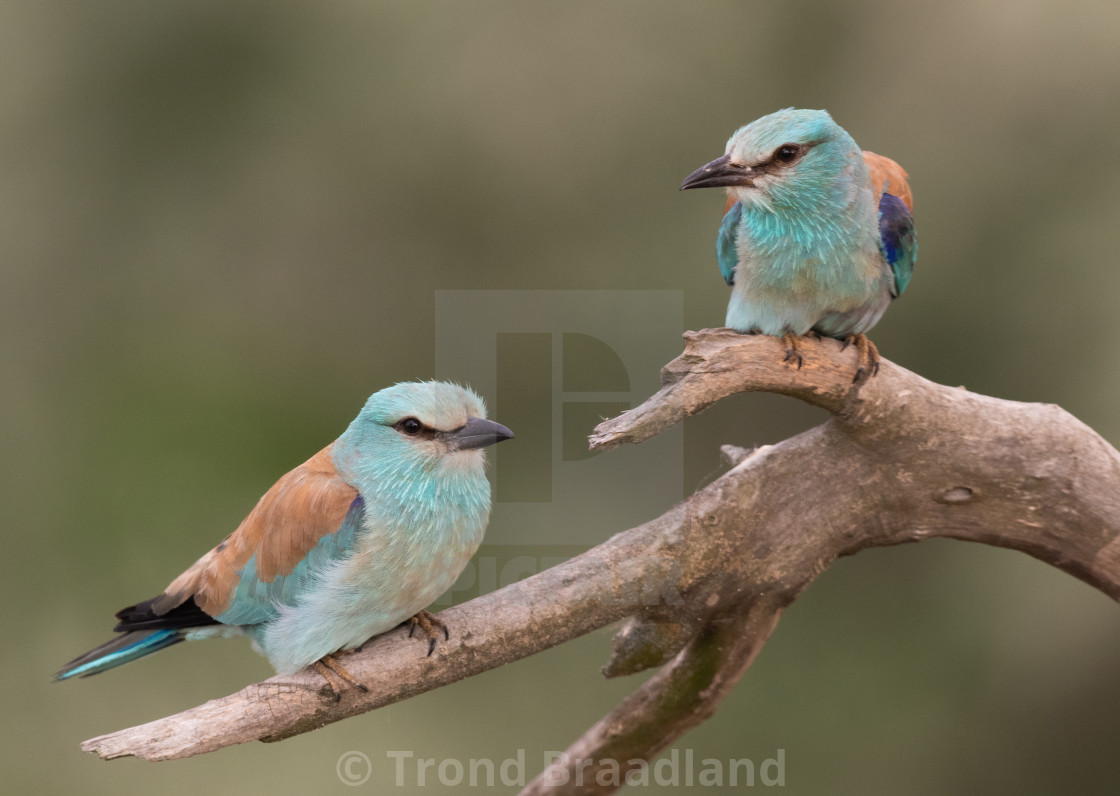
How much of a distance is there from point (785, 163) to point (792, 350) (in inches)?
13.3

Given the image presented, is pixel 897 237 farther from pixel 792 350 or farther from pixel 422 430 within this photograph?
pixel 422 430

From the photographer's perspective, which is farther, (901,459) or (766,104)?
(766,104)

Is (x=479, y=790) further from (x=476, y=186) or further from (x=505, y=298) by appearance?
(x=476, y=186)

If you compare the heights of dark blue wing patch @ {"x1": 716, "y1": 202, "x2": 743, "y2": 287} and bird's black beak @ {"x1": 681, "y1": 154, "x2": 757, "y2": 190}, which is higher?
bird's black beak @ {"x1": 681, "y1": 154, "x2": 757, "y2": 190}

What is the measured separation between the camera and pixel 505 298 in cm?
371

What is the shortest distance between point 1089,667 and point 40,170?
362 cm

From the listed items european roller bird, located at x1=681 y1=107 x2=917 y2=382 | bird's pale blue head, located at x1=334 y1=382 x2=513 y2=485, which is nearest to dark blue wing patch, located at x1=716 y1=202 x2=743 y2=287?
european roller bird, located at x1=681 y1=107 x2=917 y2=382

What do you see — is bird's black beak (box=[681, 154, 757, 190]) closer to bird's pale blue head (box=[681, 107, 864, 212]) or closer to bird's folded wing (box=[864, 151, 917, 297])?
bird's pale blue head (box=[681, 107, 864, 212])

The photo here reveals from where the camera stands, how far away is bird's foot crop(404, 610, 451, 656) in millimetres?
2109

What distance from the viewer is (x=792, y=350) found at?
204cm

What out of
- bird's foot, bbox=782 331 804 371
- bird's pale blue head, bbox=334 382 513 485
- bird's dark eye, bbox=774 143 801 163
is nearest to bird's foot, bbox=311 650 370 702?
bird's pale blue head, bbox=334 382 513 485

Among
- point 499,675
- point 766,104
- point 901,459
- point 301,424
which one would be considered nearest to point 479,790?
point 499,675

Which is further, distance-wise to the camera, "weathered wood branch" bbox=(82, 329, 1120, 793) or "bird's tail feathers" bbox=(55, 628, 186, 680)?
"bird's tail feathers" bbox=(55, 628, 186, 680)

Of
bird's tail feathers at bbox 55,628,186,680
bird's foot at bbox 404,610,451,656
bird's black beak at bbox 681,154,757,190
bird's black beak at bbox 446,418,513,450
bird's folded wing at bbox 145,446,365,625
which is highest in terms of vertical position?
bird's black beak at bbox 681,154,757,190
